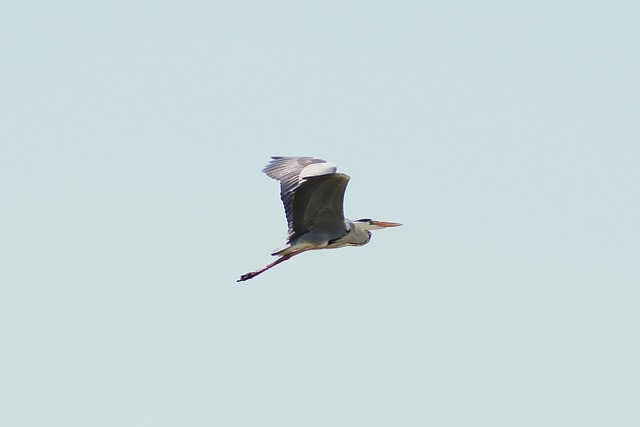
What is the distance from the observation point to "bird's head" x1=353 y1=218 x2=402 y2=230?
56.1ft

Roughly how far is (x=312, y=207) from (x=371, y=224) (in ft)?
5.40

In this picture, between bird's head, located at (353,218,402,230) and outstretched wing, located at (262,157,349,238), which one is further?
bird's head, located at (353,218,402,230)

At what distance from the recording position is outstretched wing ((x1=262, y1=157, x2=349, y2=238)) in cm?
1514

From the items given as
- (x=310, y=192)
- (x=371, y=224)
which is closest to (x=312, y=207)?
(x=310, y=192)

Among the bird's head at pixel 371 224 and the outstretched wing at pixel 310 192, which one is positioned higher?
the outstretched wing at pixel 310 192

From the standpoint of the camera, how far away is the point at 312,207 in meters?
15.9

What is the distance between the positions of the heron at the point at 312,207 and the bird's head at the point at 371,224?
0.01 meters

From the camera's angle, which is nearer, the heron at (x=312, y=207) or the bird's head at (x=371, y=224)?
the heron at (x=312, y=207)

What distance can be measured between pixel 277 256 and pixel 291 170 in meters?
1.42

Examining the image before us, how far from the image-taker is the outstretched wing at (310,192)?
1514 centimetres

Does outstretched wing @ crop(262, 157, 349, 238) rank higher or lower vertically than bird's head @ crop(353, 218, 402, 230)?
higher

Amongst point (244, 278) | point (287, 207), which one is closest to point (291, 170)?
point (287, 207)

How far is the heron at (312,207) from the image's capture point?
15.2 metres

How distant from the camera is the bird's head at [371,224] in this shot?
Answer: 1711cm
